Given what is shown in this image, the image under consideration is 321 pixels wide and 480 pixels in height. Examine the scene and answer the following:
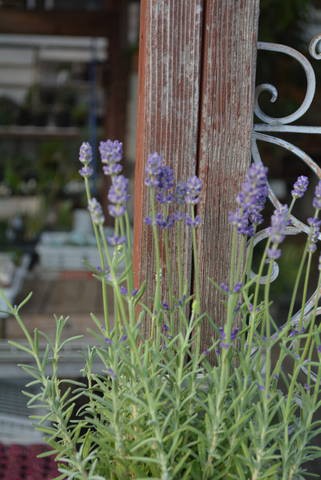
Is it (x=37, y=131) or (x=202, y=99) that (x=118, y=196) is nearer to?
(x=202, y=99)

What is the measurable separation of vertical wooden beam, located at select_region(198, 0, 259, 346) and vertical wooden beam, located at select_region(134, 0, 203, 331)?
0.07ft

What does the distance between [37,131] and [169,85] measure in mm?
4683

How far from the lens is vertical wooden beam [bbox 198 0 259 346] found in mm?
1273

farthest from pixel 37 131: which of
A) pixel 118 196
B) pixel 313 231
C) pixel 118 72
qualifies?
pixel 118 196

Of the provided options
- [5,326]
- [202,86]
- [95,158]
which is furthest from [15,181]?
[202,86]

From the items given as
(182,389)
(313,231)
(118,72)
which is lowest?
(182,389)

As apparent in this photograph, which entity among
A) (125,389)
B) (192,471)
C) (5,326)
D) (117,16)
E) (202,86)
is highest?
(117,16)

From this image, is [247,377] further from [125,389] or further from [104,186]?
[104,186]

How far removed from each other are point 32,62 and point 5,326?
12.4 feet

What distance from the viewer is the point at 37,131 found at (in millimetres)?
5820

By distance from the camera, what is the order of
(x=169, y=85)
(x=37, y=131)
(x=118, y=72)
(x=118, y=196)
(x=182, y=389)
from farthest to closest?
(x=37, y=131), (x=118, y=72), (x=169, y=85), (x=182, y=389), (x=118, y=196)

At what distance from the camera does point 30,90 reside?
579 centimetres

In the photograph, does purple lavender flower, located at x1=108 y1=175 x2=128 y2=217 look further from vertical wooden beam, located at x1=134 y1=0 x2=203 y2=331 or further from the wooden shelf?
the wooden shelf

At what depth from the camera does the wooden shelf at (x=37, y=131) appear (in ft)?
18.9
